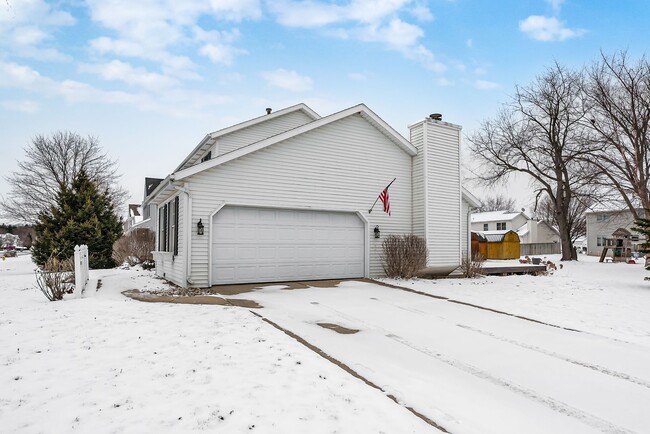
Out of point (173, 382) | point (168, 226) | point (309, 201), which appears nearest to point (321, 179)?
point (309, 201)

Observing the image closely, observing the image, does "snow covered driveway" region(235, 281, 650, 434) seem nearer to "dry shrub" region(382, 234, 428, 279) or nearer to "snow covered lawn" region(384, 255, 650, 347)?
"snow covered lawn" region(384, 255, 650, 347)

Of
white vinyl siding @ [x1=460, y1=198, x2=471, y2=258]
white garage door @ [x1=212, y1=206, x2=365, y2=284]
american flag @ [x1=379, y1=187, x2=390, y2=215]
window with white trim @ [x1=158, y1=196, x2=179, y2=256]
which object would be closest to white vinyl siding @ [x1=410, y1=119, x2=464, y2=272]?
white vinyl siding @ [x1=460, y1=198, x2=471, y2=258]

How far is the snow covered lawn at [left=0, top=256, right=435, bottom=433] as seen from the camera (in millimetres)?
3277

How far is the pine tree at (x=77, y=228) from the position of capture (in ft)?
62.2

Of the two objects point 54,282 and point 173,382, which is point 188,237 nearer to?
point 54,282

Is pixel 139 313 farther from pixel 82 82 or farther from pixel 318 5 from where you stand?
pixel 82 82

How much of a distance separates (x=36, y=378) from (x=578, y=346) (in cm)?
740

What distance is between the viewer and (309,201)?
12211 millimetres

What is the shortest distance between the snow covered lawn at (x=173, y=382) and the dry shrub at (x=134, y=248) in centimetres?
1300

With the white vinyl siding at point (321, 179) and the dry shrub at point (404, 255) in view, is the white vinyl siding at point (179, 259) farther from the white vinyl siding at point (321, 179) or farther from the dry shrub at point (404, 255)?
the dry shrub at point (404, 255)

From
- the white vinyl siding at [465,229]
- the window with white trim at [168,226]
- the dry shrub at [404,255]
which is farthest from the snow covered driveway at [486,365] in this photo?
the white vinyl siding at [465,229]

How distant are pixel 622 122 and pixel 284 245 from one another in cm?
2241

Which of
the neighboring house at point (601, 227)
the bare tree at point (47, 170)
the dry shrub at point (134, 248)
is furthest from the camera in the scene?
the neighboring house at point (601, 227)

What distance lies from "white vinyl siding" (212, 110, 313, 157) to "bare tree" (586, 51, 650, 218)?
1860 centimetres
